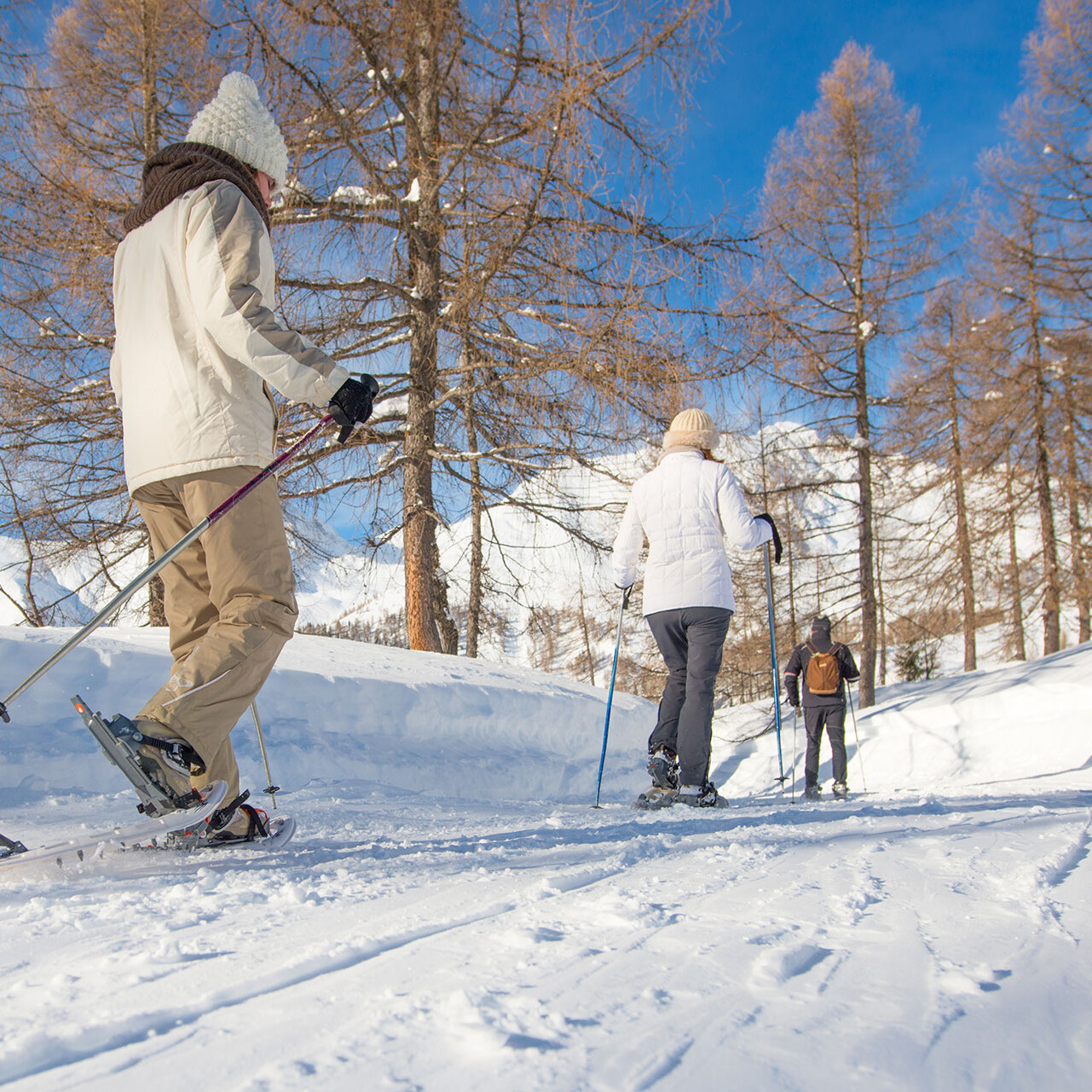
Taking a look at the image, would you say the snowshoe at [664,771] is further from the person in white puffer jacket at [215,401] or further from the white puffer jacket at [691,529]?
the person in white puffer jacket at [215,401]

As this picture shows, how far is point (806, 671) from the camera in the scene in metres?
7.34

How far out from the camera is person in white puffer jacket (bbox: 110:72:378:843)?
1.98 meters

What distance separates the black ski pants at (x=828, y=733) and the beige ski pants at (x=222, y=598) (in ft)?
20.1

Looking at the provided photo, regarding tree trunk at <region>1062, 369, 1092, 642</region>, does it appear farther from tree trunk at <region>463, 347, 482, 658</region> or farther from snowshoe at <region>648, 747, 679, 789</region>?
snowshoe at <region>648, 747, 679, 789</region>

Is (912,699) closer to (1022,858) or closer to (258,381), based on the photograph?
(1022,858)

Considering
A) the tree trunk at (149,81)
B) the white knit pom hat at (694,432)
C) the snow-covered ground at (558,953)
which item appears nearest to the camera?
the snow-covered ground at (558,953)

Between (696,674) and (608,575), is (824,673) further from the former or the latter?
(696,674)

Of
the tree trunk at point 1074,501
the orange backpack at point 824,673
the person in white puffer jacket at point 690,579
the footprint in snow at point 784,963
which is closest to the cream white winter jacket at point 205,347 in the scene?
the footprint in snow at point 784,963

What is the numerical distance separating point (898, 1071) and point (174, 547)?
1903 millimetres

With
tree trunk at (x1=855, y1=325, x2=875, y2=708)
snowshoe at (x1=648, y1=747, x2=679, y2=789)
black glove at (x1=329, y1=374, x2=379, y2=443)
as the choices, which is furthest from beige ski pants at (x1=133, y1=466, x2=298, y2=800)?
tree trunk at (x1=855, y1=325, x2=875, y2=708)

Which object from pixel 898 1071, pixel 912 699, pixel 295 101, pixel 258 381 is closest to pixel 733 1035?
pixel 898 1071

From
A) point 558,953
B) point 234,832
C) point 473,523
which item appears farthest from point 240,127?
point 473,523

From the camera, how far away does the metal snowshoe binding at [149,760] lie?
166 centimetres

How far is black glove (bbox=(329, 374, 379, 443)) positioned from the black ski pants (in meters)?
6.14
